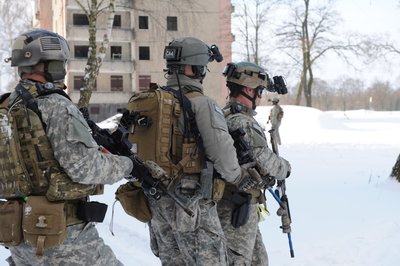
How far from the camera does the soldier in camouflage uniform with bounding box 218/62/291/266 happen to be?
A: 3793 millimetres

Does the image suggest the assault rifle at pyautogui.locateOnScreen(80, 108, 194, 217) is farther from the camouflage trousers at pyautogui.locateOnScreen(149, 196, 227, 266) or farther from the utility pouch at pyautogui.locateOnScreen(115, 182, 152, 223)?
the utility pouch at pyautogui.locateOnScreen(115, 182, 152, 223)

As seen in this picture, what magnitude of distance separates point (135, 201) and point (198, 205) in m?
0.51

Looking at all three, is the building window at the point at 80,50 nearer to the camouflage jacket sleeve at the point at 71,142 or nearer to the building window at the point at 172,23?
the building window at the point at 172,23

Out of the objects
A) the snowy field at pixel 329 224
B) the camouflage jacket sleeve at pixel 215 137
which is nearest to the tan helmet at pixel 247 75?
the camouflage jacket sleeve at pixel 215 137

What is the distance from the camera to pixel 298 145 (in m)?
18.8

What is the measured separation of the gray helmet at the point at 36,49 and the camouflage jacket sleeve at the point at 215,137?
1.00m

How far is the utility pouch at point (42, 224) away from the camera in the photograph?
2734mm

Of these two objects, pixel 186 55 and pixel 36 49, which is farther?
pixel 186 55

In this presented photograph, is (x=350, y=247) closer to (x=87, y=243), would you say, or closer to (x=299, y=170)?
(x=87, y=243)

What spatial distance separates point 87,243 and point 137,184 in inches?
33.6

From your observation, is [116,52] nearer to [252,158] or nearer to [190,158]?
[252,158]

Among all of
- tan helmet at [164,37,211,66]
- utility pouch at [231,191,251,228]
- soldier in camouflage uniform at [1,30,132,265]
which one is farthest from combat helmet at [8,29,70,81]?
utility pouch at [231,191,251,228]

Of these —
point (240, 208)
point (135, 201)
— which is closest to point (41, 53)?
point (135, 201)

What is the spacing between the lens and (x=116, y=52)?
3909 centimetres
